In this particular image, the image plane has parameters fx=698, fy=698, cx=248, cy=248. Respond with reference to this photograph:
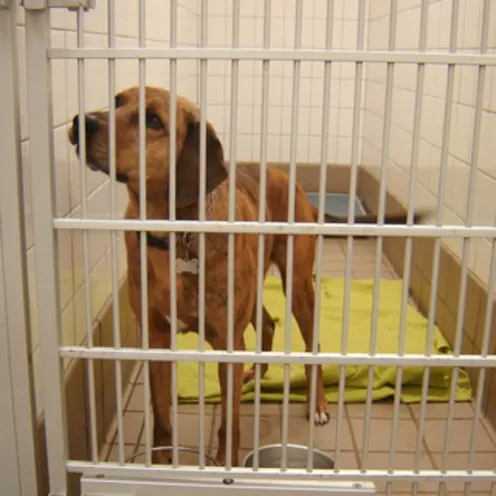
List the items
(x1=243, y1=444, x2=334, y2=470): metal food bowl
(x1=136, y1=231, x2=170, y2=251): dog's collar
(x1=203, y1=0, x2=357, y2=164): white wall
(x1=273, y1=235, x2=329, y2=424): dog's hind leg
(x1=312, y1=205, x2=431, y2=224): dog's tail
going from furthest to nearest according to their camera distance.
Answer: (x1=203, y1=0, x2=357, y2=164): white wall, (x1=312, y1=205, x2=431, y2=224): dog's tail, (x1=273, y1=235, x2=329, y2=424): dog's hind leg, (x1=243, y1=444, x2=334, y2=470): metal food bowl, (x1=136, y1=231, x2=170, y2=251): dog's collar

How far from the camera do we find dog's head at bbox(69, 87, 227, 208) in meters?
1.09

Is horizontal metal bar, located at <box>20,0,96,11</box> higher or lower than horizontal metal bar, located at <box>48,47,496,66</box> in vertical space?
higher

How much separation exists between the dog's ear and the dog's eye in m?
0.05

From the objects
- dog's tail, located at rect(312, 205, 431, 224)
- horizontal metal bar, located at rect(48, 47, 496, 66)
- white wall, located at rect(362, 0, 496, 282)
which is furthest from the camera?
dog's tail, located at rect(312, 205, 431, 224)

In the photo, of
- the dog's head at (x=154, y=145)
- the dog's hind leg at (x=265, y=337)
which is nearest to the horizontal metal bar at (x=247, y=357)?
the dog's head at (x=154, y=145)

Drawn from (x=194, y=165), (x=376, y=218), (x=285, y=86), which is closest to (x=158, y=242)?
(x=194, y=165)

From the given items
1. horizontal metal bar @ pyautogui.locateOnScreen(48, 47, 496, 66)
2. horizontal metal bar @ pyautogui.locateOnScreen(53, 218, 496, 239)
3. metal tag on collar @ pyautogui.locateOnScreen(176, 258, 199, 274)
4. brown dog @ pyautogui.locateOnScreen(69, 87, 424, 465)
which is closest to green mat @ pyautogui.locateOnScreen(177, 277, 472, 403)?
brown dog @ pyautogui.locateOnScreen(69, 87, 424, 465)

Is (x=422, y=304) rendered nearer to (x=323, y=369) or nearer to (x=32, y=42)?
(x=323, y=369)

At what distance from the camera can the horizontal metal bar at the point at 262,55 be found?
0.94 meters

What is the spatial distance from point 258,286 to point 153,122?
35cm

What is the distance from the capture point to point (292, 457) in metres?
1.58

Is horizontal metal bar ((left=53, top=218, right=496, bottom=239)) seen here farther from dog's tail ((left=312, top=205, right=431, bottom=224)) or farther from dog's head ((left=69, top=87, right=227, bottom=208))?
dog's tail ((left=312, top=205, right=431, bottom=224))

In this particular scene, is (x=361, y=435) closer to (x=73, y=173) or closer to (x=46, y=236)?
(x=73, y=173)

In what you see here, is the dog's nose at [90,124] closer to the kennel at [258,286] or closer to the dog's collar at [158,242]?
the kennel at [258,286]
